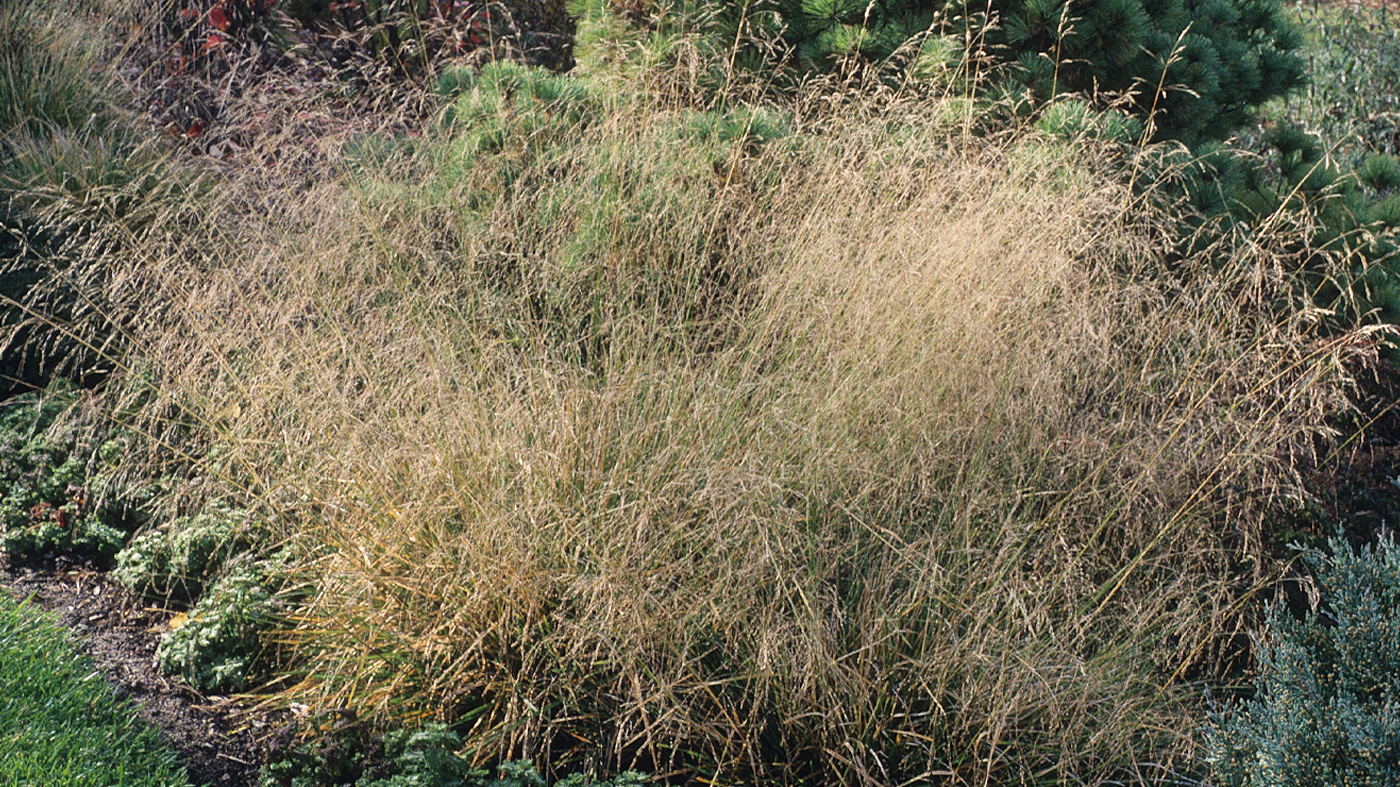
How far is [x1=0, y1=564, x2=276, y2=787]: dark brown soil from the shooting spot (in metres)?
2.65

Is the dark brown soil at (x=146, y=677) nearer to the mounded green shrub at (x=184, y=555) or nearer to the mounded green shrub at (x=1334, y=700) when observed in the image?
the mounded green shrub at (x=184, y=555)

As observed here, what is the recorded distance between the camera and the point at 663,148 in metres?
3.64

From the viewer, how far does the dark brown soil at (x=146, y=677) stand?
2650 millimetres

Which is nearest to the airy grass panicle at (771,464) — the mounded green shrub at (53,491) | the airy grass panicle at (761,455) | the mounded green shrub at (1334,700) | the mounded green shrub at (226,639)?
the airy grass panicle at (761,455)

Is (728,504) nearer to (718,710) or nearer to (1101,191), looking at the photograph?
(718,710)

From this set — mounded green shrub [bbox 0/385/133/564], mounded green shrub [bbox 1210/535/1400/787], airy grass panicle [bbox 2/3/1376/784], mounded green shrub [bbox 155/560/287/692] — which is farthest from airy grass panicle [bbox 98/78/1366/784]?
mounded green shrub [bbox 0/385/133/564]

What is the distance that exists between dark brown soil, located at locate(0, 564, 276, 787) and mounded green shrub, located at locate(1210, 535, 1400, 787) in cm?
222

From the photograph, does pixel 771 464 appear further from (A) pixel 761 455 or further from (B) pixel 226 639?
(B) pixel 226 639

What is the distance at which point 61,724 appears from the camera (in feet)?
8.30

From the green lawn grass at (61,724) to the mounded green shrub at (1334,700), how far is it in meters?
2.25

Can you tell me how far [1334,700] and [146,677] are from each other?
9.31 ft

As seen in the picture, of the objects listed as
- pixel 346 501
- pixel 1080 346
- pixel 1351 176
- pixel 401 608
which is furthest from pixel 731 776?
pixel 1351 176

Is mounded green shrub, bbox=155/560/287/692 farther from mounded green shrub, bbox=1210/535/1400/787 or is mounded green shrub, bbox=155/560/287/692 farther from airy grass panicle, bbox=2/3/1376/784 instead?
mounded green shrub, bbox=1210/535/1400/787

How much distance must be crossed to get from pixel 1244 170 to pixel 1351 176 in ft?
1.28
